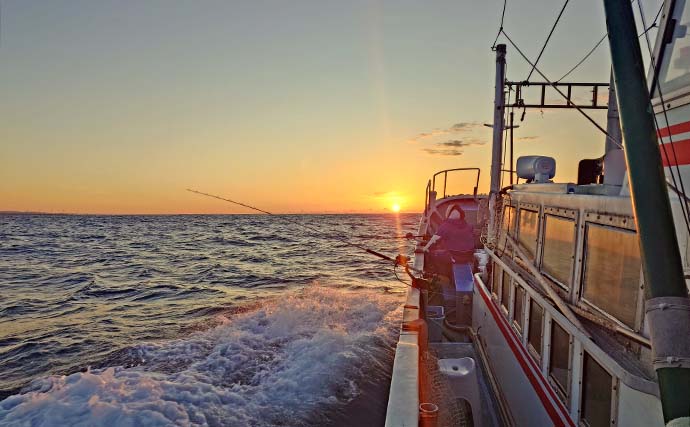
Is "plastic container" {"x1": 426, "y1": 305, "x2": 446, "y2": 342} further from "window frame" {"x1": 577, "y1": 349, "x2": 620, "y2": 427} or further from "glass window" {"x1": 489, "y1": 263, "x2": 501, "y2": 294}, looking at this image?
"window frame" {"x1": 577, "y1": 349, "x2": 620, "y2": 427}

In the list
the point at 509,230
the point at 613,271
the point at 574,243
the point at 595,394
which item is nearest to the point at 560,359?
the point at 595,394

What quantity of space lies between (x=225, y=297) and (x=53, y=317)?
18.7 feet

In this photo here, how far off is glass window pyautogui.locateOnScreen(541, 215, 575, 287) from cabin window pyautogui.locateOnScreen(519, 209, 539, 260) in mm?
383

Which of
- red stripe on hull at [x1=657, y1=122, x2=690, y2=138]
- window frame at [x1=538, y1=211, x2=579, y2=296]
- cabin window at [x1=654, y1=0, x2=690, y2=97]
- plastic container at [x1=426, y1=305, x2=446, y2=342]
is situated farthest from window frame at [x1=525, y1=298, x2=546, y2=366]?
plastic container at [x1=426, y1=305, x2=446, y2=342]

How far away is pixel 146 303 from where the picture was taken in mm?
15812

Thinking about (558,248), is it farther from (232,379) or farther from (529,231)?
(232,379)

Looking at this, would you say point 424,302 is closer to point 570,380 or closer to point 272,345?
point 272,345

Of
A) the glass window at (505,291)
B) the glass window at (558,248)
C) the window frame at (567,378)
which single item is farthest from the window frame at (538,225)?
the window frame at (567,378)

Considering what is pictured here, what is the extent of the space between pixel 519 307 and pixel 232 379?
5.44 meters

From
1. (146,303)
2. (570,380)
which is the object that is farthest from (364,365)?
(146,303)

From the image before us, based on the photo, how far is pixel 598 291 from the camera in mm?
3156

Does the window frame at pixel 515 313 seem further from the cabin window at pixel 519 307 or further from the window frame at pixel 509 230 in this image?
the window frame at pixel 509 230

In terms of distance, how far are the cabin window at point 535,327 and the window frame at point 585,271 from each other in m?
1.05

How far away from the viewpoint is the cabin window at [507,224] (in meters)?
6.11
